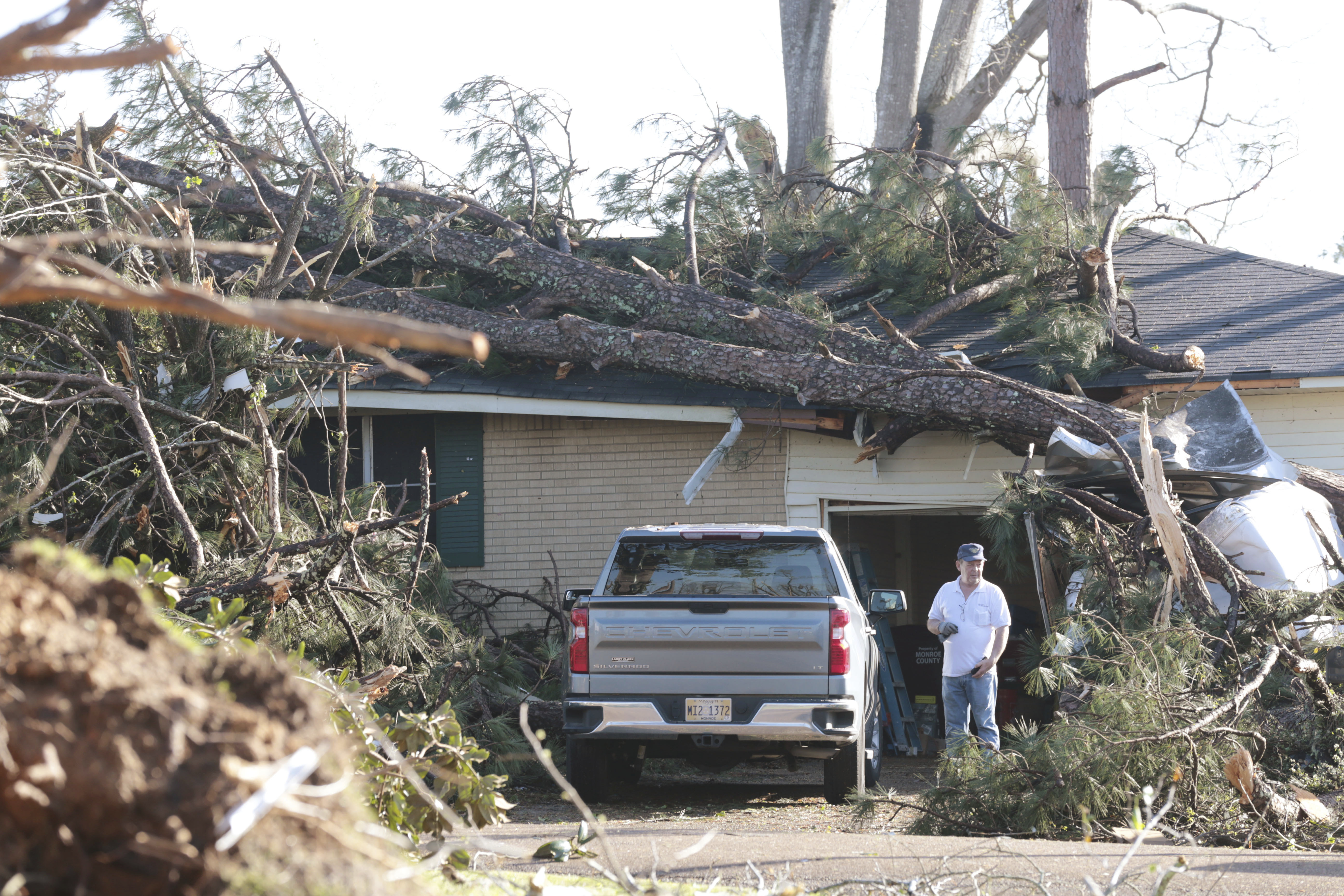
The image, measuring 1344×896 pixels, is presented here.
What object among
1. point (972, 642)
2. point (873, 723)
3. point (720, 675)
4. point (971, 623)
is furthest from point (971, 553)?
point (720, 675)

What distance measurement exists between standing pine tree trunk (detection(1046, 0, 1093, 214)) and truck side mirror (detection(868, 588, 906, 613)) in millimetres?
9113

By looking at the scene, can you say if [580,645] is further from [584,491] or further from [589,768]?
[584,491]

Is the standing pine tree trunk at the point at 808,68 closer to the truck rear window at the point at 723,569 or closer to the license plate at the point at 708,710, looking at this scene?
the truck rear window at the point at 723,569

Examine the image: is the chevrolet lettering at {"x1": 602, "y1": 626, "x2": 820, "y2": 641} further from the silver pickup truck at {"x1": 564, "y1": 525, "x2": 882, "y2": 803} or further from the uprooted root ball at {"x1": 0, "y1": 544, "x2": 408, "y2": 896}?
the uprooted root ball at {"x1": 0, "y1": 544, "x2": 408, "y2": 896}

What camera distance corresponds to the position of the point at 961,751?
679cm

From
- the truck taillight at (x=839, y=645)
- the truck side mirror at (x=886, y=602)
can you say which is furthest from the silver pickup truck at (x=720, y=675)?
the truck side mirror at (x=886, y=602)

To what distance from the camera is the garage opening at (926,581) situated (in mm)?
11031

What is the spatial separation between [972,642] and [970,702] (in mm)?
448

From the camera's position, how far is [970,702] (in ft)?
28.1

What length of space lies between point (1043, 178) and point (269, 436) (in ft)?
29.5

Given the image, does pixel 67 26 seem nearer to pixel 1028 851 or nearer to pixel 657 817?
pixel 1028 851

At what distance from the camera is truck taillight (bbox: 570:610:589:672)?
A: 23.9ft

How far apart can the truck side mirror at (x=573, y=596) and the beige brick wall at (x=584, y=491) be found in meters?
3.50

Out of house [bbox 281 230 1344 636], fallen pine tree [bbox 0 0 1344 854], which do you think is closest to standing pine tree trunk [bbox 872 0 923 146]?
fallen pine tree [bbox 0 0 1344 854]
